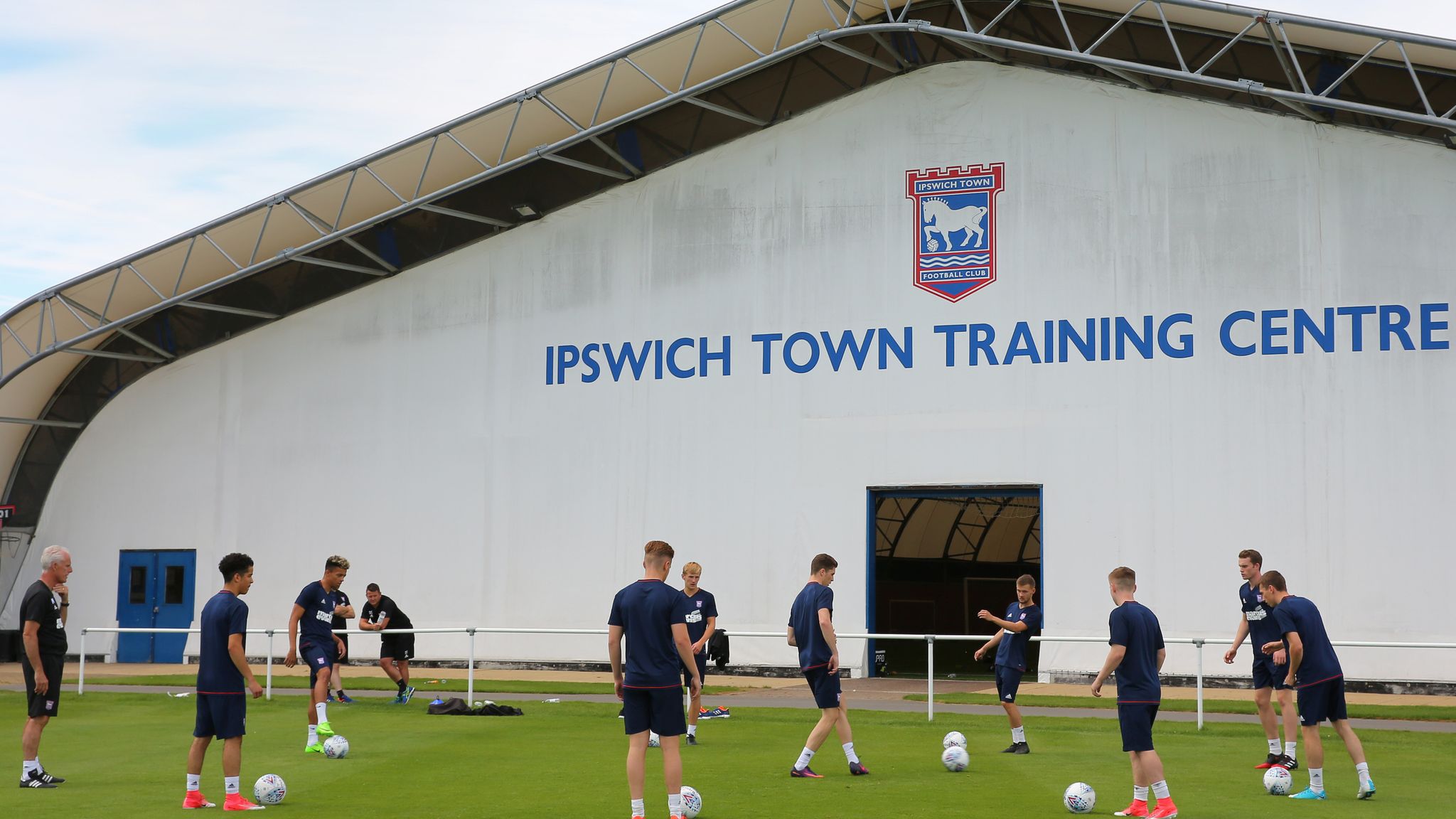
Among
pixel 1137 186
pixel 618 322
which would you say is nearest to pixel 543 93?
pixel 618 322

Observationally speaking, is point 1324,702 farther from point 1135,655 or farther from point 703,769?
point 703,769

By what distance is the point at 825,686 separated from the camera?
482 inches

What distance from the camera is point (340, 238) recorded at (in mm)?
27344

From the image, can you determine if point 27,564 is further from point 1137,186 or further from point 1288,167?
point 1288,167

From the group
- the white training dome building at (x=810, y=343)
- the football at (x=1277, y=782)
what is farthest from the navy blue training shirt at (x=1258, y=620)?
the white training dome building at (x=810, y=343)

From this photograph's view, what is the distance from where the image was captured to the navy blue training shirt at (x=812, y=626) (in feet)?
40.5

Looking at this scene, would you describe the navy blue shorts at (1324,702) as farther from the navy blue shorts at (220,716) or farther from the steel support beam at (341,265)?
the steel support beam at (341,265)

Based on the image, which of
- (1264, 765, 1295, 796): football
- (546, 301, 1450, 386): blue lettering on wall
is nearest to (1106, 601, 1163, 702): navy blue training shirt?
(1264, 765, 1295, 796): football

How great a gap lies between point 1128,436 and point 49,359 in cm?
2222

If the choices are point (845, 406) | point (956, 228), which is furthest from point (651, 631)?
point (956, 228)

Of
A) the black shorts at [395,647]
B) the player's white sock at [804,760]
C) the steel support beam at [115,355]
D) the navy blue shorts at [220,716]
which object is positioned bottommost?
the player's white sock at [804,760]

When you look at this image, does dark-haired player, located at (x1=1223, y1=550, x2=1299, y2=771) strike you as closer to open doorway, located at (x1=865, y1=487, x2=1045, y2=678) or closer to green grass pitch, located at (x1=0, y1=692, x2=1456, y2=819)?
green grass pitch, located at (x1=0, y1=692, x2=1456, y2=819)

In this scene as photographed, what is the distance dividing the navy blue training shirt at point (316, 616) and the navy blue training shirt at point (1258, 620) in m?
10.0

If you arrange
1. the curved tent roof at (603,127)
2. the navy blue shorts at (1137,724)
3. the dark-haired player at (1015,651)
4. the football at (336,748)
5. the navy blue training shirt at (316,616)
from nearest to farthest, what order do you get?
1. the navy blue shorts at (1137,724)
2. the football at (336,748)
3. the dark-haired player at (1015,651)
4. the navy blue training shirt at (316,616)
5. the curved tent roof at (603,127)
